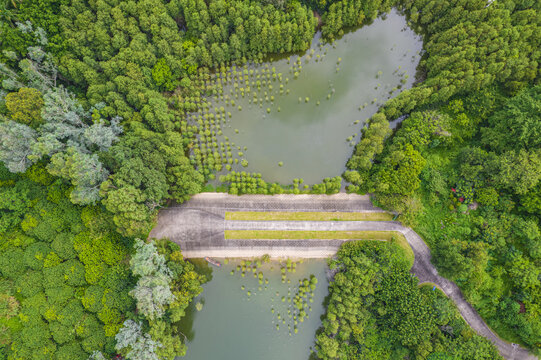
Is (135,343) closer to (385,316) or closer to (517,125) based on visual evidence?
(385,316)

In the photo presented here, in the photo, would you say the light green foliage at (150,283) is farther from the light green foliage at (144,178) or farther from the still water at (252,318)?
the still water at (252,318)

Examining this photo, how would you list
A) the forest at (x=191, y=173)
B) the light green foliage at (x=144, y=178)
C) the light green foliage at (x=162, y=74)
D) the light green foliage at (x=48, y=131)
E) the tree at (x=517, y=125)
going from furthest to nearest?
the light green foliage at (x=162, y=74) < the tree at (x=517, y=125) < the forest at (x=191, y=173) < the light green foliage at (x=144, y=178) < the light green foliage at (x=48, y=131)

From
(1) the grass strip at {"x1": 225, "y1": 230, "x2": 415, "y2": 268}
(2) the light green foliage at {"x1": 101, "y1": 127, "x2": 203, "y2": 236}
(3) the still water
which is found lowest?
(3) the still water

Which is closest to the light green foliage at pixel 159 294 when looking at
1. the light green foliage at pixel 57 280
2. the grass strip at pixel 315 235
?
the light green foliage at pixel 57 280

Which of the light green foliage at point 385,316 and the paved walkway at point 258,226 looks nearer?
the light green foliage at point 385,316

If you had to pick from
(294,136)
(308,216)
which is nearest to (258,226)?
(308,216)

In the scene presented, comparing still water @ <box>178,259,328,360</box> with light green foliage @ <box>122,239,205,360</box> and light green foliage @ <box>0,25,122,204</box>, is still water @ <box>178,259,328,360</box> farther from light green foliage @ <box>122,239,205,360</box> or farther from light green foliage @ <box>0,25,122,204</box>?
light green foliage @ <box>0,25,122,204</box>

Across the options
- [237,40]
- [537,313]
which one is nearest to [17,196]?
[237,40]

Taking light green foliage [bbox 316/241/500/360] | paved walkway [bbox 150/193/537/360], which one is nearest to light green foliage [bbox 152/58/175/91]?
paved walkway [bbox 150/193/537/360]
